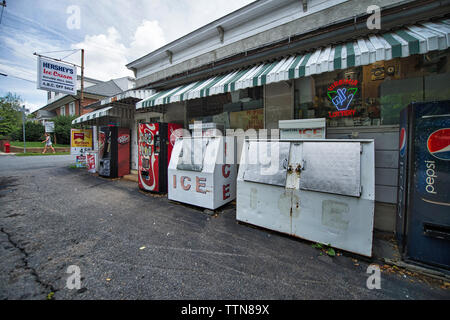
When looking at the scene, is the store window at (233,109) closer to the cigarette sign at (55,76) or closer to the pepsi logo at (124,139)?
the pepsi logo at (124,139)

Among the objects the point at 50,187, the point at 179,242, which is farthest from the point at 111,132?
the point at 179,242

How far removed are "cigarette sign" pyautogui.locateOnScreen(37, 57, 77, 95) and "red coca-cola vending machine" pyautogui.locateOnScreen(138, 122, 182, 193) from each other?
7787 millimetres

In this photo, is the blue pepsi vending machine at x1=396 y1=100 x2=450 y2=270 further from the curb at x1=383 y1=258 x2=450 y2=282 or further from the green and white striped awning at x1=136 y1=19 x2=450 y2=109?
the green and white striped awning at x1=136 y1=19 x2=450 y2=109

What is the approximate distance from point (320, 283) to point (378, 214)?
7.63 ft

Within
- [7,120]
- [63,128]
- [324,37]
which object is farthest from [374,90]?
[7,120]

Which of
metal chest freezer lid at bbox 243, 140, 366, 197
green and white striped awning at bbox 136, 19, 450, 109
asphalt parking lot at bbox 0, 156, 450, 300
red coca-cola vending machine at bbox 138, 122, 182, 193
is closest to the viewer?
asphalt parking lot at bbox 0, 156, 450, 300

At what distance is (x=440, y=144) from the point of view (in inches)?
84.2

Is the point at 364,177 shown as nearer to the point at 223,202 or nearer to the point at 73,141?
the point at 223,202

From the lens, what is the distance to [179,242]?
284cm

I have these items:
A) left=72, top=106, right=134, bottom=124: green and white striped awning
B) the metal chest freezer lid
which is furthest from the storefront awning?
the metal chest freezer lid

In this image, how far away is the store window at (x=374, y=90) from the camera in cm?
301

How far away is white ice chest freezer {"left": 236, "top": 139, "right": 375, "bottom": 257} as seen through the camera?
242 centimetres

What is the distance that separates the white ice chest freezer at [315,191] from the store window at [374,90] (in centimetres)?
138

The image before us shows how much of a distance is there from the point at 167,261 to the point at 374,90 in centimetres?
469
